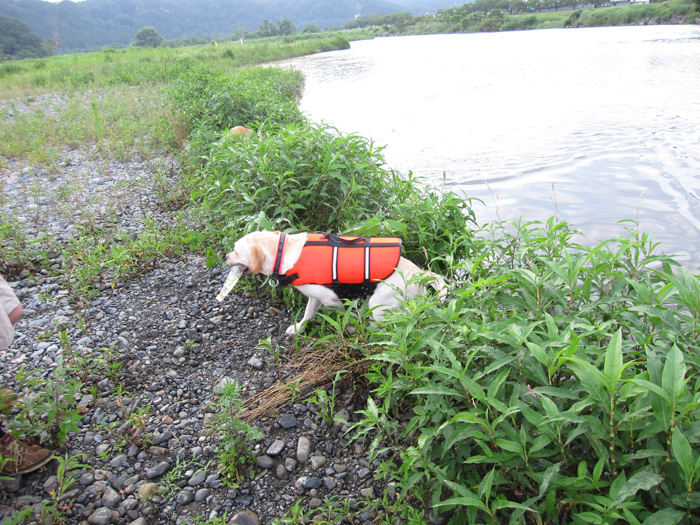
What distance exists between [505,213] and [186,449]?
522cm

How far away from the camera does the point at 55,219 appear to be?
5086mm

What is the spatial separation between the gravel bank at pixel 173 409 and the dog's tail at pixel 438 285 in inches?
34.4

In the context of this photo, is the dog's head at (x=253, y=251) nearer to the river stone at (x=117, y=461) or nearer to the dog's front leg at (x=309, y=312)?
the dog's front leg at (x=309, y=312)

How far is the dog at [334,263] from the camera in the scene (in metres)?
2.67

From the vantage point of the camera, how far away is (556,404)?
166 cm

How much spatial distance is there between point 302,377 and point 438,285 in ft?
3.56

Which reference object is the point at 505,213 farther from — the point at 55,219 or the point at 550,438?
the point at 55,219

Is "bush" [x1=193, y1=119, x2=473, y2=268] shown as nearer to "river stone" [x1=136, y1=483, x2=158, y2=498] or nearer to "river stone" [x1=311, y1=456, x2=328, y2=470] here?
"river stone" [x1=311, y1=456, x2=328, y2=470]

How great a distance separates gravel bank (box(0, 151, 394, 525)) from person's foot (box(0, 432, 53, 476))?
67 millimetres

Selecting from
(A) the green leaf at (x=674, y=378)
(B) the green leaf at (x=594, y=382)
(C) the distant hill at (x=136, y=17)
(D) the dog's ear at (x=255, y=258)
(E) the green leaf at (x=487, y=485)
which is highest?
(C) the distant hill at (x=136, y=17)

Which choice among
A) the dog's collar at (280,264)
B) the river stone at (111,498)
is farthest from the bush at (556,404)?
the river stone at (111,498)

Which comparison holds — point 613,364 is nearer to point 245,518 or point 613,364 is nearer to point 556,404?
point 556,404

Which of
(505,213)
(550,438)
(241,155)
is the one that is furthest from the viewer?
(505,213)

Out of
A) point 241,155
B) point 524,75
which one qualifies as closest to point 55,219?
point 241,155
